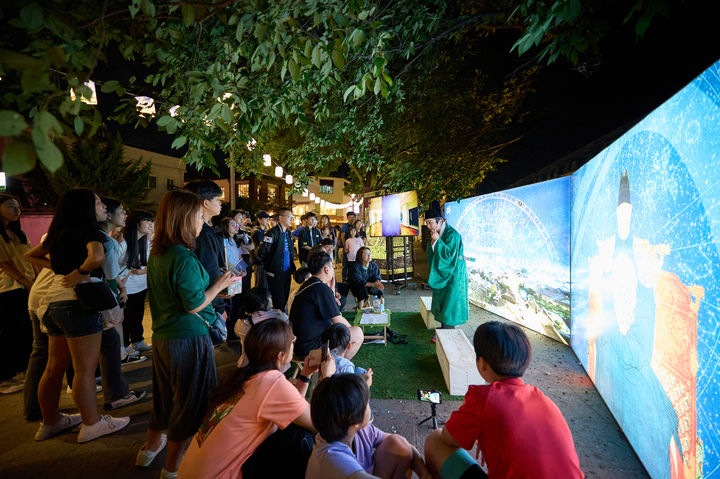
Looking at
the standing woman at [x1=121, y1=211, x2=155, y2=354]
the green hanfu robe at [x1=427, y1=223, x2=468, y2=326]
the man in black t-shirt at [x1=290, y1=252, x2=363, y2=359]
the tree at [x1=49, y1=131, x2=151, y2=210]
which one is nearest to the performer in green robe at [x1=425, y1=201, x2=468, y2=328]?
the green hanfu robe at [x1=427, y1=223, x2=468, y2=326]

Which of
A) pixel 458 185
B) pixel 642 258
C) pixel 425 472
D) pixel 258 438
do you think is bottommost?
pixel 425 472

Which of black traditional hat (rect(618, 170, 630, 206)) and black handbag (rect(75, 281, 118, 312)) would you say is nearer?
black handbag (rect(75, 281, 118, 312))

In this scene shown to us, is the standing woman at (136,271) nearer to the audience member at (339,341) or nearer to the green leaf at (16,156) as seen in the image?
the audience member at (339,341)

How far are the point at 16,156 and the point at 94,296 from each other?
2.02m

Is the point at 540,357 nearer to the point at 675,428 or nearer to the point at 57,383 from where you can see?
the point at 675,428

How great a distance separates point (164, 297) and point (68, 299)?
111 cm

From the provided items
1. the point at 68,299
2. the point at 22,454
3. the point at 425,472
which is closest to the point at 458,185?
the point at 425,472

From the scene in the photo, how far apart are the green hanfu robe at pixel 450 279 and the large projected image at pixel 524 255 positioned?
4.49 ft

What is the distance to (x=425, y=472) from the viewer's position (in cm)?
164

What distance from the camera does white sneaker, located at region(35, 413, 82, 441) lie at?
2.55 meters

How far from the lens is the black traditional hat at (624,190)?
8.40 feet

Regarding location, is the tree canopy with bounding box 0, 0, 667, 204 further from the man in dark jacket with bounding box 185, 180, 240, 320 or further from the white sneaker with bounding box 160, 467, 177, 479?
the white sneaker with bounding box 160, 467, 177, 479

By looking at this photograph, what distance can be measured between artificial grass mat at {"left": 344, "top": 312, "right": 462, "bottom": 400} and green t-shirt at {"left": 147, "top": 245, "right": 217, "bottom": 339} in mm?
2193

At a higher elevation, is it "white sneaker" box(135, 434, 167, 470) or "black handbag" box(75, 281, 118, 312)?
"black handbag" box(75, 281, 118, 312)
